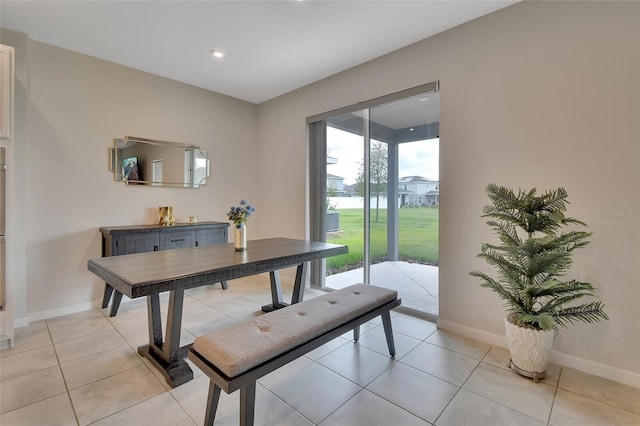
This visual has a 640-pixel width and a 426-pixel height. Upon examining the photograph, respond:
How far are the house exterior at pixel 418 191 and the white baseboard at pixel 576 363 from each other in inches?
47.8

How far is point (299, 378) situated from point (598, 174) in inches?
99.0

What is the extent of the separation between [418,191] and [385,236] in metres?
0.65

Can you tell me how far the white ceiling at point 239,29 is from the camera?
2352 millimetres

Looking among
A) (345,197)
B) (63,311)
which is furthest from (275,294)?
(63,311)

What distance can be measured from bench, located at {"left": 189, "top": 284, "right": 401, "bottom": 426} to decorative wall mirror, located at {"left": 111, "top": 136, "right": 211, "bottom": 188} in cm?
273

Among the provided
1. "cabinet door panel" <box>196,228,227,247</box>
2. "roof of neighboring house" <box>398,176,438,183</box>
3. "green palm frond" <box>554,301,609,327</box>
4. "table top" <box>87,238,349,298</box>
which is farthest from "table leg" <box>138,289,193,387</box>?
"green palm frond" <box>554,301,609,327</box>

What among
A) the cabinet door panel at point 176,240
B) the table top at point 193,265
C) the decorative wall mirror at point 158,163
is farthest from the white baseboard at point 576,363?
the decorative wall mirror at point 158,163

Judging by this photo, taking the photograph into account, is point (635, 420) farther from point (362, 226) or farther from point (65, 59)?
point (65, 59)

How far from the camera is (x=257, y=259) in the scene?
7.38ft

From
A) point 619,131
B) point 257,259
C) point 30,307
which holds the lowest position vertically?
point 30,307

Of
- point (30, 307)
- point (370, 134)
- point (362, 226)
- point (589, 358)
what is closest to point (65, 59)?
point (30, 307)

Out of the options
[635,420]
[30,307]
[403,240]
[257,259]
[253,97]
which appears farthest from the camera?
[253,97]

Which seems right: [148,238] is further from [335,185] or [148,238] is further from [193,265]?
[335,185]

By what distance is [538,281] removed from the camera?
208cm
